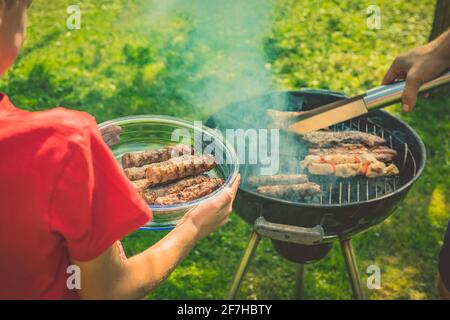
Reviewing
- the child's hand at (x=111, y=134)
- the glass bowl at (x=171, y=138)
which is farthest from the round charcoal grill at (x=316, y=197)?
the child's hand at (x=111, y=134)

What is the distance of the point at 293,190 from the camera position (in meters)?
2.96

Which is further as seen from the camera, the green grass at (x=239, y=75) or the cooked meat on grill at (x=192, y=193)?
the green grass at (x=239, y=75)

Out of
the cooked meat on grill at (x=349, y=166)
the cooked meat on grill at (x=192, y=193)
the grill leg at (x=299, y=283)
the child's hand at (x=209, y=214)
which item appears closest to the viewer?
the child's hand at (x=209, y=214)

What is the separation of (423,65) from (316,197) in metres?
0.94

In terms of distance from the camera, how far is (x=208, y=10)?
7.29m

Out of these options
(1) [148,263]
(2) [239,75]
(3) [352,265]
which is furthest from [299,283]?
(2) [239,75]

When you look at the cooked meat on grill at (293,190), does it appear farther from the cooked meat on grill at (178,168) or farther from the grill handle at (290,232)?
the cooked meat on grill at (178,168)

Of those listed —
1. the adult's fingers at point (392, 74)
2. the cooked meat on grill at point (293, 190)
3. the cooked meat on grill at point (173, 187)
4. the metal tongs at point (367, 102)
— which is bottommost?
the cooked meat on grill at point (293, 190)

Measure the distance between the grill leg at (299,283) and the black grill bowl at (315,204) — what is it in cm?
48

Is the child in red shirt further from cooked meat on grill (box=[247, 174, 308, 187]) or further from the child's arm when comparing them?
cooked meat on grill (box=[247, 174, 308, 187])

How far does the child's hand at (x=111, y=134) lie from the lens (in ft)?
8.72

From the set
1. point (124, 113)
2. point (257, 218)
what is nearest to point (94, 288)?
point (257, 218)

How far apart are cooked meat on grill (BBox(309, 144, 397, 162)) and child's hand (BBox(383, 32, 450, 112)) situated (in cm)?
40

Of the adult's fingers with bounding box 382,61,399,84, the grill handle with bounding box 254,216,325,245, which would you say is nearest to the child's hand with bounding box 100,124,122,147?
the grill handle with bounding box 254,216,325,245
